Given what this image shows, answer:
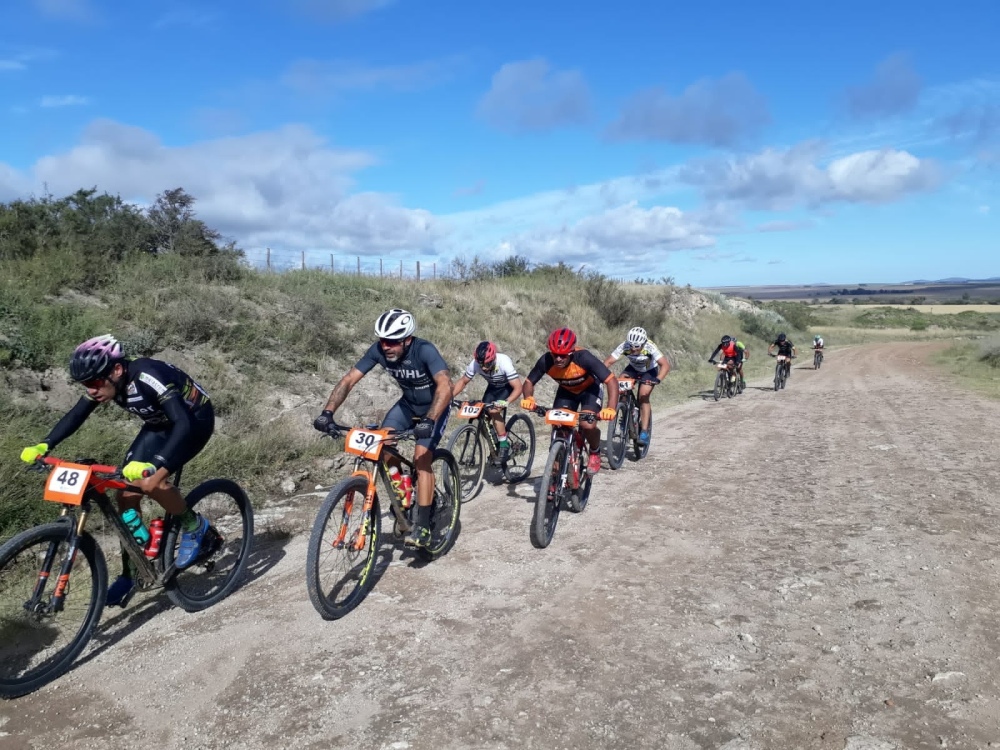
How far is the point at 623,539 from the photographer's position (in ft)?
20.7

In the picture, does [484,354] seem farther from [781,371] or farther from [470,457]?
[781,371]

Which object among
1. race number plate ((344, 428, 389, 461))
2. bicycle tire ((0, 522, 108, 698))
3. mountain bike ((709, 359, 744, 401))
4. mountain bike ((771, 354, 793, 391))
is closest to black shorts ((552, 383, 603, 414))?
race number plate ((344, 428, 389, 461))

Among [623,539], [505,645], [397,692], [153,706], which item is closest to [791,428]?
[623,539]

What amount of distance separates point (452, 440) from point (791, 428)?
7.62 meters

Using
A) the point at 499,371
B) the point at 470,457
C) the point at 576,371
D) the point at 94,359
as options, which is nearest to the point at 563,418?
the point at 576,371

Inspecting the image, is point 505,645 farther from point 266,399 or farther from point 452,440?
point 266,399

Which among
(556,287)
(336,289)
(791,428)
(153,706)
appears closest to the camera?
(153,706)

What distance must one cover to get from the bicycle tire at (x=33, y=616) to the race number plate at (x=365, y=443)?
1.69m

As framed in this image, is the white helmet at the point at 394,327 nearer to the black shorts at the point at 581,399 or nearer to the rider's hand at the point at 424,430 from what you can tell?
the rider's hand at the point at 424,430

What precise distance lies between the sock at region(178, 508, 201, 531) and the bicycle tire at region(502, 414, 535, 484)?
14.1 ft

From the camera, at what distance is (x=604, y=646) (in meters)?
4.25

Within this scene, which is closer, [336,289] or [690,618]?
[690,618]

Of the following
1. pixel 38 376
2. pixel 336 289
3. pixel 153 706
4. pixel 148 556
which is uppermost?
pixel 336 289

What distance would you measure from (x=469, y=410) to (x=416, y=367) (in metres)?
2.03
